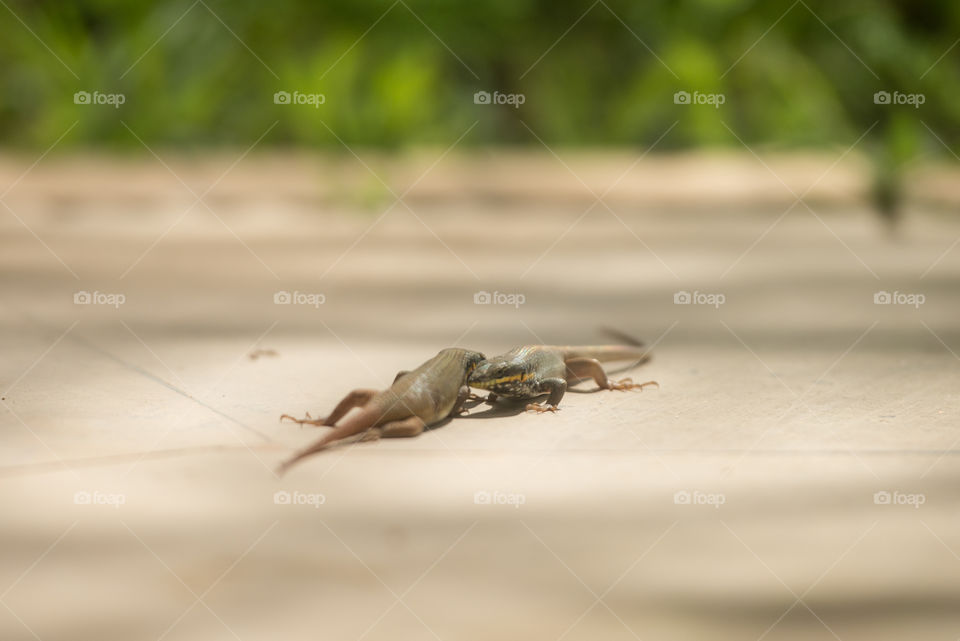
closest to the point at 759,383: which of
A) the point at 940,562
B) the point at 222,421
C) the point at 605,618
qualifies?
the point at 940,562

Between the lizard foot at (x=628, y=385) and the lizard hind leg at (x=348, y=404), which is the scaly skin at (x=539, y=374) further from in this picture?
the lizard hind leg at (x=348, y=404)

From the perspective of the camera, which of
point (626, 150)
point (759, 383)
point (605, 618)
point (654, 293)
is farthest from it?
point (626, 150)

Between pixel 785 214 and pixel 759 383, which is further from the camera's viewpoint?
pixel 785 214

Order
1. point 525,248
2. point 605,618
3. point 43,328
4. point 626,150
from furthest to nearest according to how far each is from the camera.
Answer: point 626,150 → point 525,248 → point 43,328 → point 605,618

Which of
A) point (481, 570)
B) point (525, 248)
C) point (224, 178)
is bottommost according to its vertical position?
point (481, 570)

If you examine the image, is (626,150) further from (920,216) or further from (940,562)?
(940,562)

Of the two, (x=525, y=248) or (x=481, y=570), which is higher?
(x=525, y=248)
